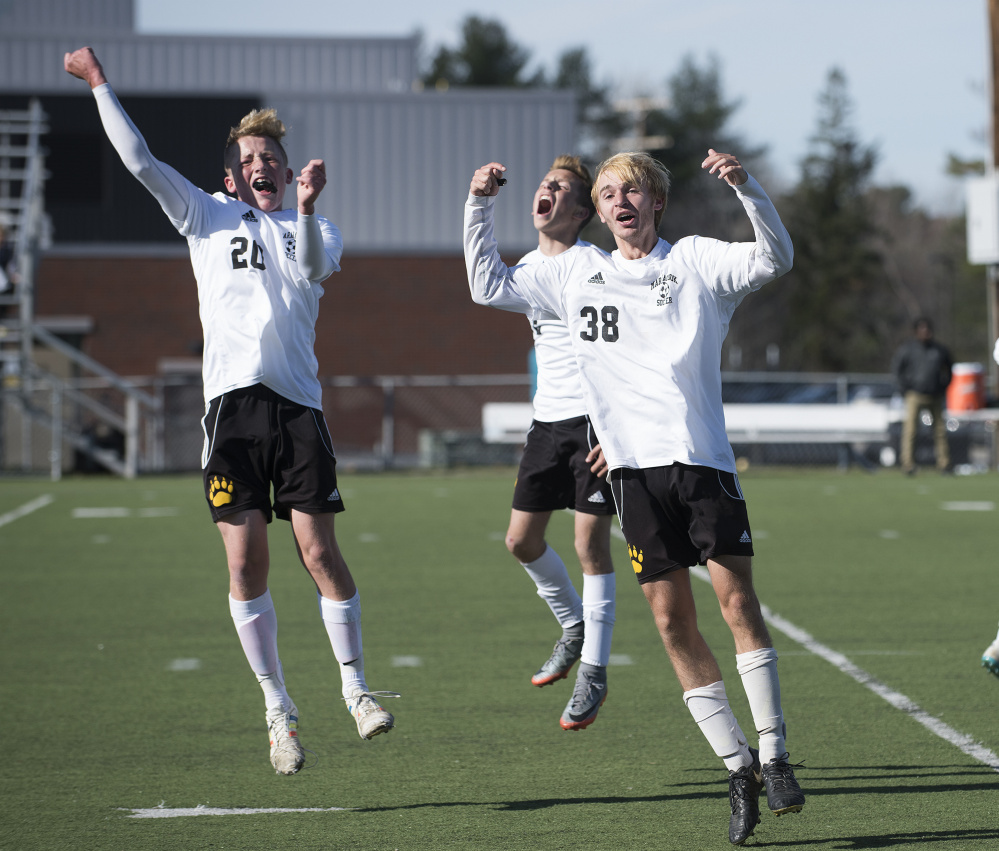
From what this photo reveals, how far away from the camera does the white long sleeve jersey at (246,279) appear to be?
15.6 ft

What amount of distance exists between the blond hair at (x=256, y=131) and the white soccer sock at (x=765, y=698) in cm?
246

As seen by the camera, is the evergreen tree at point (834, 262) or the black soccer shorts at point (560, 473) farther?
the evergreen tree at point (834, 262)

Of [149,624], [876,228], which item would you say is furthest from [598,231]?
[149,624]

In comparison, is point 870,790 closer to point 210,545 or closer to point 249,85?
point 210,545

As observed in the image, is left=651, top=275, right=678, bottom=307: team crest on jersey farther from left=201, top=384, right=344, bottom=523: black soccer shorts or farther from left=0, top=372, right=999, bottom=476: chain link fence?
left=0, top=372, right=999, bottom=476: chain link fence

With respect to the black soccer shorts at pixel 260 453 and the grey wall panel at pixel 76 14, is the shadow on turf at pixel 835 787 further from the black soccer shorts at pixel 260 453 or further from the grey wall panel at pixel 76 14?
the grey wall panel at pixel 76 14

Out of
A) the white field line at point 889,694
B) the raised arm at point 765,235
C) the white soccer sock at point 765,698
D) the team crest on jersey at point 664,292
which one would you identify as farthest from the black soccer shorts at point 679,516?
the white field line at point 889,694

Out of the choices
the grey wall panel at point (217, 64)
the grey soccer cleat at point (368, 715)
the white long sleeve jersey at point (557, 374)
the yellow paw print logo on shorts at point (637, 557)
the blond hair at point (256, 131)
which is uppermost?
the grey wall panel at point (217, 64)

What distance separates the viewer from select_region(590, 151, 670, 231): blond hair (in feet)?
14.0

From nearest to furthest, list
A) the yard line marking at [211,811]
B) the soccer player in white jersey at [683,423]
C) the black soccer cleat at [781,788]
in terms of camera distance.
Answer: the black soccer cleat at [781,788] → the soccer player in white jersey at [683,423] → the yard line marking at [211,811]

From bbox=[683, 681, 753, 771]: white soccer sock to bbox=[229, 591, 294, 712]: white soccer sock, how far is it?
150cm

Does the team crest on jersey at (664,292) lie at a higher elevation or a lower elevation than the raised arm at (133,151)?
lower

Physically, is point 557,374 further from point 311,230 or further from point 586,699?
point 311,230

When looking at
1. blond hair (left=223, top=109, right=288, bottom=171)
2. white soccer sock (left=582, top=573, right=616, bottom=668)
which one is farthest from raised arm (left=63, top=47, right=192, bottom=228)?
white soccer sock (left=582, top=573, right=616, bottom=668)
